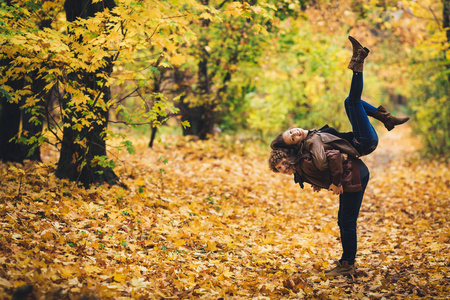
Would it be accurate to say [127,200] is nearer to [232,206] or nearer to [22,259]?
[232,206]

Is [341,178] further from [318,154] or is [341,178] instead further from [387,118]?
[387,118]

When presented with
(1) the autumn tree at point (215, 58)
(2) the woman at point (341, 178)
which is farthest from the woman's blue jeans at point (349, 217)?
(1) the autumn tree at point (215, 58)

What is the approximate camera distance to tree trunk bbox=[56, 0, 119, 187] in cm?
518

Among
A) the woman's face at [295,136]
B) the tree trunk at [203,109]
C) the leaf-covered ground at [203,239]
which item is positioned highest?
the tree trunk at [203,109]

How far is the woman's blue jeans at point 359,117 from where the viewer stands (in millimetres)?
→ 3605

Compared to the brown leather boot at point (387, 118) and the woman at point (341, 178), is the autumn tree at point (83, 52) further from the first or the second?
the brown leather boot at point (387, 118)

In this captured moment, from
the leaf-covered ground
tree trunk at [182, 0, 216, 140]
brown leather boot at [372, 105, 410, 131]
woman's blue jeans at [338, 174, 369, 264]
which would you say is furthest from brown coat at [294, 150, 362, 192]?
tree trunk at [182, 0, 216, 140]

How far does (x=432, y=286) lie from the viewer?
3455 millimetres

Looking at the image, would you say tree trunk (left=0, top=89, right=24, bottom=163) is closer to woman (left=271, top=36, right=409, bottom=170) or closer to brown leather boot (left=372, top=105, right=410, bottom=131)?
woman (left=271, top=36, right=409, bottom=170)

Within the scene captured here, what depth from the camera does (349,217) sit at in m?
3.95

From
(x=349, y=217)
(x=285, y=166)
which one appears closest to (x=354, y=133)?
(x=285, y=166)

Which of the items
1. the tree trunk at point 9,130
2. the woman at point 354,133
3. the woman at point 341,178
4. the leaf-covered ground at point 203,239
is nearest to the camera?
→ the leaf-covered ground at point 203,239

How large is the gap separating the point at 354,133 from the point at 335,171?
47 centimetres

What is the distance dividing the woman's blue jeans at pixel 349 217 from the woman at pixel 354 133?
0.42m
